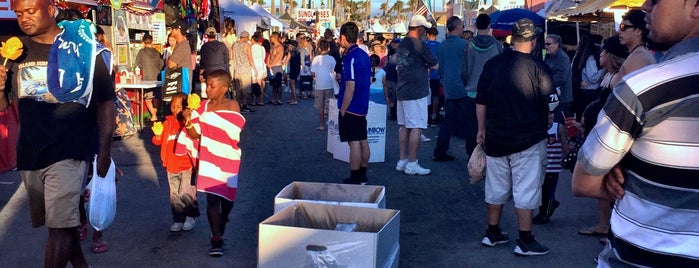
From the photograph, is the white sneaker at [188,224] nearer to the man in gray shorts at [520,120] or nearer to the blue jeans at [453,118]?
the man in gray shorts at [520,120]

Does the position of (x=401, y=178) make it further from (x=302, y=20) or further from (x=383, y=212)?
(x=302, y=20)

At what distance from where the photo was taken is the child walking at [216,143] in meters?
5.19

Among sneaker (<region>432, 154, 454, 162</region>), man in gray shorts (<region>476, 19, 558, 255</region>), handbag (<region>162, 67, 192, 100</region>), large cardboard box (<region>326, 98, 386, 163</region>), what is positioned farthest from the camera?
handbag (<region>162, 67, 192, 100</region>)

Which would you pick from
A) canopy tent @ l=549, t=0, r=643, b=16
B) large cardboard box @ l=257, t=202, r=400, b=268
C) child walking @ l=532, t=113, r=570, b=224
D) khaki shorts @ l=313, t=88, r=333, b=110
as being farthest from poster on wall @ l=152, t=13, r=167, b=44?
large cardboard box @ l=257, t=202, r=400, b=268

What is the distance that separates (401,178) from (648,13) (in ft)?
20.9

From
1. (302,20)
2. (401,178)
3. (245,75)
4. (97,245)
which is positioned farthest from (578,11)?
(302,20)

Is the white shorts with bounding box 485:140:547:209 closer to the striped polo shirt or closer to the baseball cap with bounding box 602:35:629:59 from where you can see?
the baseball cap with bounding box 602:35:629:59

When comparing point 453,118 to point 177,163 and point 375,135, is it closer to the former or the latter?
point 375,135

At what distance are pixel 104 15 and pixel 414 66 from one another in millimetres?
6782

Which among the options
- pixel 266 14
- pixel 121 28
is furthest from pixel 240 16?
pixel 121 28

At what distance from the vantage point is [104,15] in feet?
41.3

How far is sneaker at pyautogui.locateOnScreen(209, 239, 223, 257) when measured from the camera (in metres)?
5.37

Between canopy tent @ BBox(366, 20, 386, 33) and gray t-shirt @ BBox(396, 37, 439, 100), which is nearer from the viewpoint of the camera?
gray t-shirt @ BBox(396, 37, 439, 100)

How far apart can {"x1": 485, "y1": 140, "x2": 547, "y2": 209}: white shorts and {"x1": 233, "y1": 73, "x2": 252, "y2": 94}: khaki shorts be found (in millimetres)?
10645
